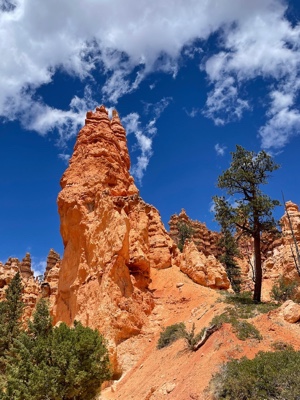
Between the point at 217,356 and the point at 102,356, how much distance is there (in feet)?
19.4

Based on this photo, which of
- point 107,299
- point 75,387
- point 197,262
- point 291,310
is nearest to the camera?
point 75,387

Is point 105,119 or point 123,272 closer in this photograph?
point 123,272

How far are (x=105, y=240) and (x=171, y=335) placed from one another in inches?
322

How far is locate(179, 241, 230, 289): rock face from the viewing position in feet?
95.0

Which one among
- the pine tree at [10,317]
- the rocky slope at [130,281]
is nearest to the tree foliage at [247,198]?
the rocky slope at [130,281]

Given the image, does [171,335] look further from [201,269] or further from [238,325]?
[201,269]

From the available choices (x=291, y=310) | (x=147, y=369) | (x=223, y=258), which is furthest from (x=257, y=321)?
(x=223, y=258)

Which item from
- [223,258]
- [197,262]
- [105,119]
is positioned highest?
[105,119]

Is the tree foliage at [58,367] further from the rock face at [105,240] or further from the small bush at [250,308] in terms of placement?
the small bush at [250,308]

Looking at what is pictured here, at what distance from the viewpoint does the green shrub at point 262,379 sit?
1041 centimetres

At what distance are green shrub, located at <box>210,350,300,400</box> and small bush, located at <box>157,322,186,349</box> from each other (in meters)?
7.41

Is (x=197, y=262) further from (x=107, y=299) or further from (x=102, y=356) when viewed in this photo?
(x=102, y=356)

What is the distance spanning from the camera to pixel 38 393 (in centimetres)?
1404

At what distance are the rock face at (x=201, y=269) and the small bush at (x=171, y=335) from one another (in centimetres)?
774
